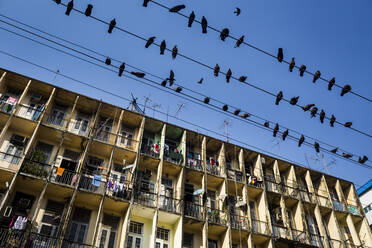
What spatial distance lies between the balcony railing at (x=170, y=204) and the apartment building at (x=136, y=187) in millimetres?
58

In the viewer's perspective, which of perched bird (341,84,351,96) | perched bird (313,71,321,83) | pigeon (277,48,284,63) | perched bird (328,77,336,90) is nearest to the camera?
pigeon (277,48,284,63)

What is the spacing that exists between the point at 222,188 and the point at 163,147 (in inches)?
165

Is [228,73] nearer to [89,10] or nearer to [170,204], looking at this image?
[89,10]

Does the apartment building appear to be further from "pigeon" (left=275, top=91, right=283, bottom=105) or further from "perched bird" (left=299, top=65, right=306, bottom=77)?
"perched bird" (left=299, top=65, right=306, bottom=77)

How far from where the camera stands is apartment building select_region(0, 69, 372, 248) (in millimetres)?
14938

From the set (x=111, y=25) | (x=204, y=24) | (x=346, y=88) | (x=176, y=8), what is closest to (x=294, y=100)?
(x=346, y=88)

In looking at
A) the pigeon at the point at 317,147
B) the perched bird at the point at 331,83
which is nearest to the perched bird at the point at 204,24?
the perched bird at the point at 331,83

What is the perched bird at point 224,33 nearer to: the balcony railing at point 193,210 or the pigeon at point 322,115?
the pigeon at point 322,115

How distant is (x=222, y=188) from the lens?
761 inches

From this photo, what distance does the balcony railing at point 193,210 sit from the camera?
17359mm

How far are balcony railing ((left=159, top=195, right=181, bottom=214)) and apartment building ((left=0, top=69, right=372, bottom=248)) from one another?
0.19 feet

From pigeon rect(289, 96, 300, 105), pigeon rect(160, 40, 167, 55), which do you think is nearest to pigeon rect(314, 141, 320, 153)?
pigeon rect(289, 96, 300, 105)

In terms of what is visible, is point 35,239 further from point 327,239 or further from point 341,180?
point 341,180

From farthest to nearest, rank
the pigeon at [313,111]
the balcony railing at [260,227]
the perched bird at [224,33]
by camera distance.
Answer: the balcony railing at [260,227]
the pigeon at [313,111]
the perched bird at [224,33]
